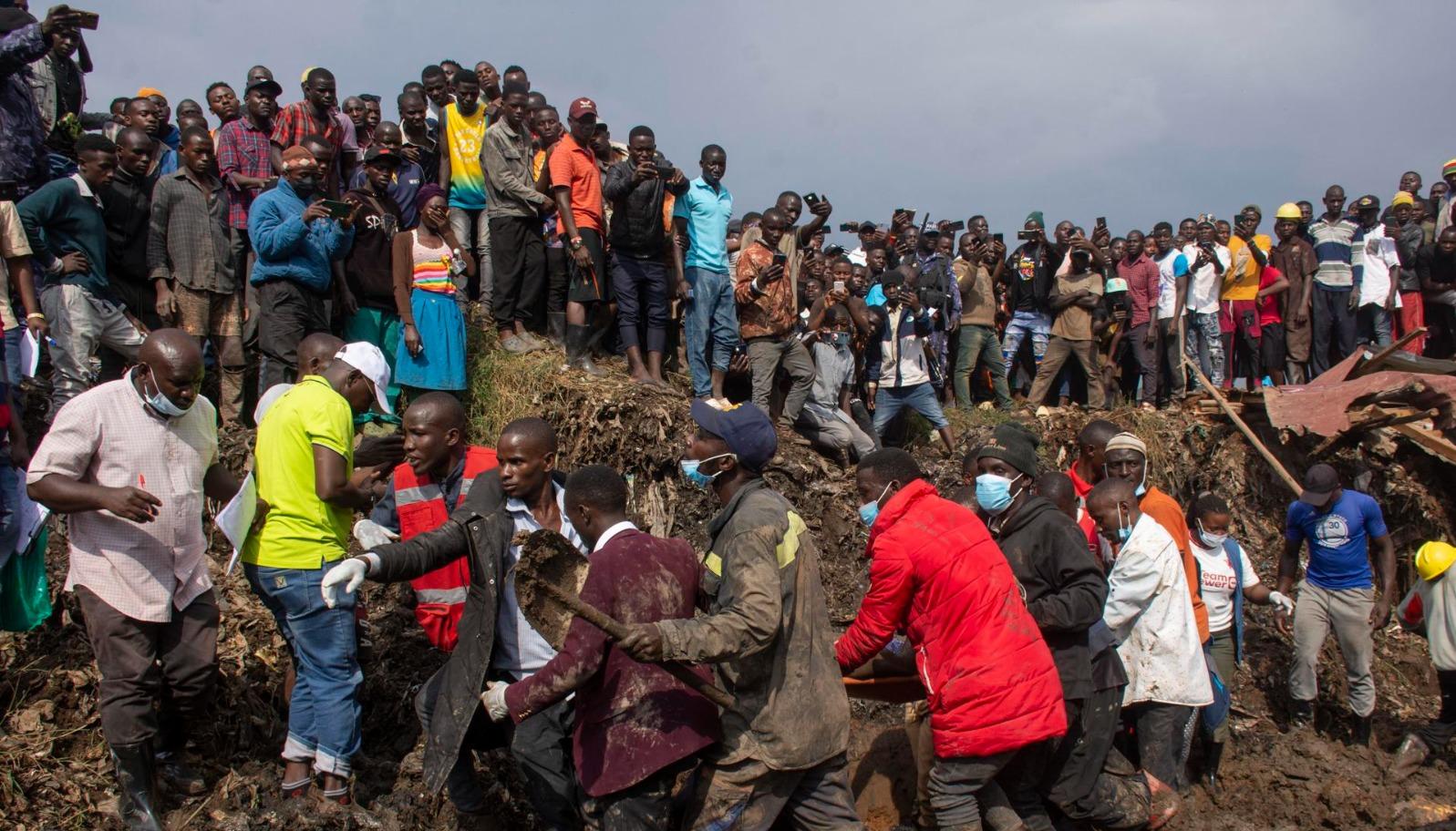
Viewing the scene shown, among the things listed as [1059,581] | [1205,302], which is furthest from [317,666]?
[1205,302]

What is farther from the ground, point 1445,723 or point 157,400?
point 157,400

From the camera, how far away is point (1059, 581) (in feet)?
16.4

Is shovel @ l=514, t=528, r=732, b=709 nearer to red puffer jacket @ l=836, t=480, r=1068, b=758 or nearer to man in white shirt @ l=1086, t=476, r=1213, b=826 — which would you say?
red puffer jacket @ l=836, t=480, r=1068, b=758

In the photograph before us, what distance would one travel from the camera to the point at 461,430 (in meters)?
5.11

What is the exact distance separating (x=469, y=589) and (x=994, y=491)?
2.60m

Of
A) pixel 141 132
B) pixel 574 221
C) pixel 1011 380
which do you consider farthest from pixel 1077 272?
pixel 141 132

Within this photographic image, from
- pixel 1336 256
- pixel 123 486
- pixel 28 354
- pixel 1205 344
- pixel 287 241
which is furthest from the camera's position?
pixel 1336 256

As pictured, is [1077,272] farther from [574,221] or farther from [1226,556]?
[574,221]

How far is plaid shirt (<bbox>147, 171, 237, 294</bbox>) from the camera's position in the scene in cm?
745

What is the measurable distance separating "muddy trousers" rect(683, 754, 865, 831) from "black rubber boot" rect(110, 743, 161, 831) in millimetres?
2411

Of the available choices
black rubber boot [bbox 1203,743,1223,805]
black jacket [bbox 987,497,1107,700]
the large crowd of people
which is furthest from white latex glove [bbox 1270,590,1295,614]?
black jacket [bbox 987,497,1107,700]

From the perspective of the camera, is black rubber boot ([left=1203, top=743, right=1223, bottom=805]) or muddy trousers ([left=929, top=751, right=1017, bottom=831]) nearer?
muddy trousers ([left=929, top=751, right=1017, bottom=831])

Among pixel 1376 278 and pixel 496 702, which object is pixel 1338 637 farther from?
pixel 496 702

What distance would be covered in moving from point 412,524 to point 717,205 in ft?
17.4
